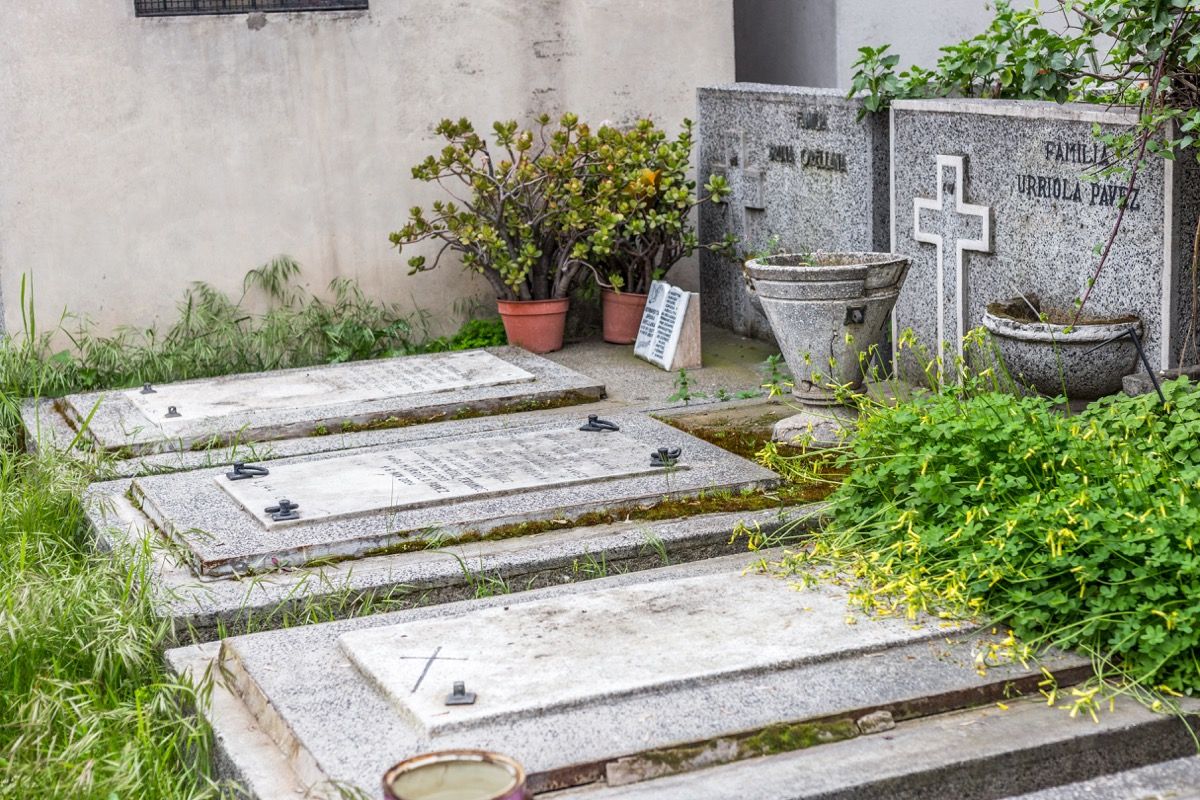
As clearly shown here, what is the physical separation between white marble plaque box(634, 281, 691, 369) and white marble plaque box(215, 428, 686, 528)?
4.97 ft

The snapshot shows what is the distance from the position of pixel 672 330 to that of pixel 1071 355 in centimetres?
253

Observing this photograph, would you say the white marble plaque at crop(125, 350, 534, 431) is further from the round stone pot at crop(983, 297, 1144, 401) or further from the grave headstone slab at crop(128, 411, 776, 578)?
the round stone pot at crop(983, 297, 1144, 401)

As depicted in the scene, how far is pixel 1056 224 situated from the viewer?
5.62 meters

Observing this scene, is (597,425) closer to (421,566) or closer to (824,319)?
(824,319)

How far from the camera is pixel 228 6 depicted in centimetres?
751

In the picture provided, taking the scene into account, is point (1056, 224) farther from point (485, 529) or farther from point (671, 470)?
point (485, 529)

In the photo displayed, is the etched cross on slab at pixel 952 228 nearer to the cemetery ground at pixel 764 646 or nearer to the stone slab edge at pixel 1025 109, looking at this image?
the stone slab edge at pixel 1025 109

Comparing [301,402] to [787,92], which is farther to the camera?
[787,92]

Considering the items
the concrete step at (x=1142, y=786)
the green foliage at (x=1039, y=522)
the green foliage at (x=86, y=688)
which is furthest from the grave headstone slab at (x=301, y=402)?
the concrete step at (x=1142, y=786)

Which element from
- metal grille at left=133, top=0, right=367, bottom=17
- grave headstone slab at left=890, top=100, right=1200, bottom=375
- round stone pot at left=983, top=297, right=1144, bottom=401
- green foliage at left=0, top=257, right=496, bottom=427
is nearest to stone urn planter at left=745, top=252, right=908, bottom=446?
grave headstone slab at left=890, top=100, right=1200, bottom=375

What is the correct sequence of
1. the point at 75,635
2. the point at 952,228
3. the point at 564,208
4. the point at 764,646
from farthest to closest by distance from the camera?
the point at 564,208, the point at 952,228, the point at 75,635, the point at 764,646

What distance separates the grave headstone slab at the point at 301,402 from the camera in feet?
20.2

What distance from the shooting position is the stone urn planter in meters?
5.46

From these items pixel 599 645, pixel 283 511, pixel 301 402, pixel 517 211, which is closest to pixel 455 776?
pixel 599 645
